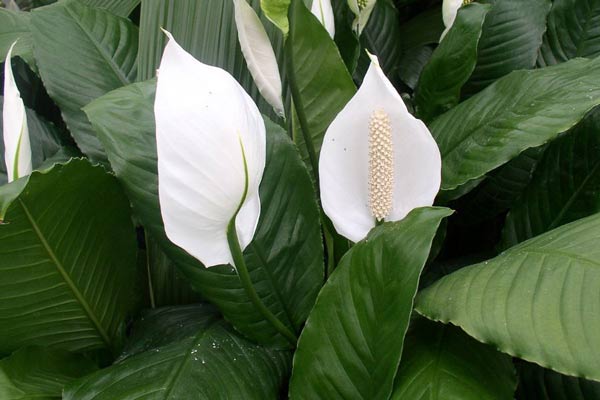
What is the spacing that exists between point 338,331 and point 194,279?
6.1 inches

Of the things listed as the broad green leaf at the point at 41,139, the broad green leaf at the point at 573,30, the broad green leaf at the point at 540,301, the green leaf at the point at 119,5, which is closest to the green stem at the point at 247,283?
the broad green leaf at the point at 540,301

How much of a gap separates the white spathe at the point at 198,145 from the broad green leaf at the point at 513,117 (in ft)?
0.84

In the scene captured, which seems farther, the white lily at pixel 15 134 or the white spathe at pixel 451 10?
the white spathe at pixel 451 10

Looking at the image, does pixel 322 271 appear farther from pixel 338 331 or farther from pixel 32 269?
pixel 32 269

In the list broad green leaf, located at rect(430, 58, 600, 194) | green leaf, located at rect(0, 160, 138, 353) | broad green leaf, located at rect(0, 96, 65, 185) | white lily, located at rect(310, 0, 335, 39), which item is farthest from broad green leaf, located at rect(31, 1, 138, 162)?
broad green leaf, located at rect(430, 58, 600, 194)

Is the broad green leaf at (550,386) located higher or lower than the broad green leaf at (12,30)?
lower

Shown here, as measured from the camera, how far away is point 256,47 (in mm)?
582

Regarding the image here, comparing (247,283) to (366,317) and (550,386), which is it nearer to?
(366,317)

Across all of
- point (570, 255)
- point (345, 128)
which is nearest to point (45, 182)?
point (345, 128)

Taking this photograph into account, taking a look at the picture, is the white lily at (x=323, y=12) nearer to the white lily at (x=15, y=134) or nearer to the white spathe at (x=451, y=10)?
the white spathe at (x=451, y=10)

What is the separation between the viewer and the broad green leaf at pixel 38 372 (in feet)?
1.78

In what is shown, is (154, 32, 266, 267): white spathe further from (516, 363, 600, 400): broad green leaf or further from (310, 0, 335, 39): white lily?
(516, 363, 600, 400): broad green leaf

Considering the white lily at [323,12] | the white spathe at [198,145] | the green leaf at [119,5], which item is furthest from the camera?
the green leaf at [119,5]

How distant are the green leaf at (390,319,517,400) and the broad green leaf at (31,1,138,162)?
418mm
